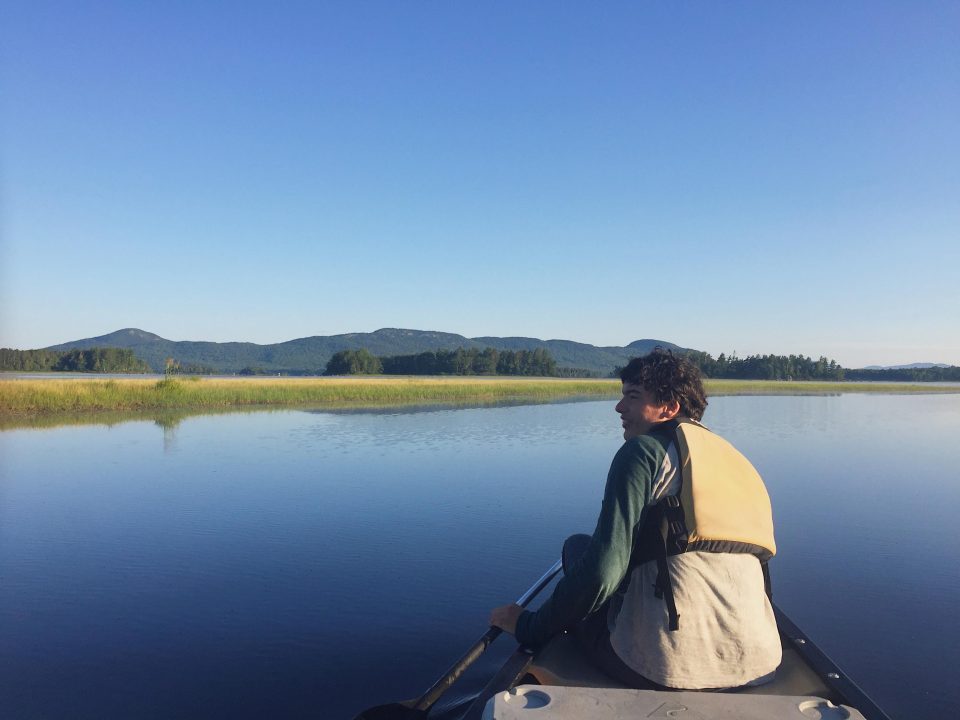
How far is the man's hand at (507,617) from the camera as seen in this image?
2.89 metres

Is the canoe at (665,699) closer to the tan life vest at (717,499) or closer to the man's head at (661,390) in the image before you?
the tan life vest at (717,499)

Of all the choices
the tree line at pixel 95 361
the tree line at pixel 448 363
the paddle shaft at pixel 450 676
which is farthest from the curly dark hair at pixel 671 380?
the tree line at pixel 448 363

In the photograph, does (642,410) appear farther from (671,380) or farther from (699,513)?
(699,513)


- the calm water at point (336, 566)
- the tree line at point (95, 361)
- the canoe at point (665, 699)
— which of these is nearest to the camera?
the canoe at point (665, 699)

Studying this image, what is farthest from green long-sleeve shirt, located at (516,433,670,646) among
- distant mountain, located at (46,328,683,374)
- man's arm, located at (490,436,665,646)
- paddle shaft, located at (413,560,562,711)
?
distant mountain, located at (46,328,683,374)

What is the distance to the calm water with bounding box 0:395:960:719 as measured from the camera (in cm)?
392

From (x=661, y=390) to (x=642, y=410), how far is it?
11cm

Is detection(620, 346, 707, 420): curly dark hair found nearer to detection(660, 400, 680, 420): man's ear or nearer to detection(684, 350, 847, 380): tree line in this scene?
detection(660, 400, 680, 420): man's ear

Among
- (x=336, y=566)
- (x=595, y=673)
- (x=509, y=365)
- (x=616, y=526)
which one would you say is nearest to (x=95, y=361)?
(x=509, y=365)

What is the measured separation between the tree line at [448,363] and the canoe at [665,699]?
7912 centimetres

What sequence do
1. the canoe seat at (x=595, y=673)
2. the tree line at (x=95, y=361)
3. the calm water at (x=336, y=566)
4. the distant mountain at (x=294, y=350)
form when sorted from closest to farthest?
the canoe seat at (x=595, y=673) < the calm water at (x=336, y=566) < the tree line at (x=95, y=361) < the distant mountain at (x=294, y=350)

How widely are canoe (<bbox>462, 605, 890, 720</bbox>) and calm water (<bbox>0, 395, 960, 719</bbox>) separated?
135 centimetres

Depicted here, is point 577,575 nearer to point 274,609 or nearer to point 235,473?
point 274,609

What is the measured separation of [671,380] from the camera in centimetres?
271
